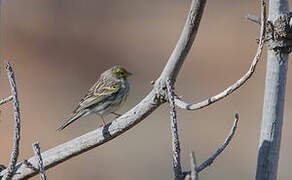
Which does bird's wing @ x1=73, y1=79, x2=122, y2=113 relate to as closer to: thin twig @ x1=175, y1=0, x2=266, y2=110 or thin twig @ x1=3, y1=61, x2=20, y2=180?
thin twig @ x1=3, y1=61, x2=20, y2=180

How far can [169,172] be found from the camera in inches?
464

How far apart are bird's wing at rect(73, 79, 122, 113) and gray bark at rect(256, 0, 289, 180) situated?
3.66 metres

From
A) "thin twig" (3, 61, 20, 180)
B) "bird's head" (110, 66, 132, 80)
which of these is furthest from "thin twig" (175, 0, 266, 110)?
"bird's head" (110, 66, 132, 80)

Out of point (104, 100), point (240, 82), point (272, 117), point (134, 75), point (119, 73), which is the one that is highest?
point (134, 75)

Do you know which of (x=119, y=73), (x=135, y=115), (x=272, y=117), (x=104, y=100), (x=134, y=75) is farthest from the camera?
(x=134, y=75)

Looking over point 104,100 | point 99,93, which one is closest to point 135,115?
point 104,100

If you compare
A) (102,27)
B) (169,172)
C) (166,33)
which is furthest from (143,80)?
(169,172)

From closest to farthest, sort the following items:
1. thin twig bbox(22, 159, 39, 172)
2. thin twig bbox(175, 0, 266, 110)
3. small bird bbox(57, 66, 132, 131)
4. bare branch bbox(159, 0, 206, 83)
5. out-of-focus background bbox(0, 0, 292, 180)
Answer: thin twig bbox(175, 0, 266, 110) → bare branch bbox(159, 0, 206, 83) → thin twig bbox(22, 159, 39, 172) → small bird bbox(57, 66, 132, 131) → out-of-focus background bbox(0, 0, 292, 180)

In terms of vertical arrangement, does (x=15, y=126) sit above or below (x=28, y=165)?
above

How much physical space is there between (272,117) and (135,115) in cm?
69

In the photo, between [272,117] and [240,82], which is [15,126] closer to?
[240,82]

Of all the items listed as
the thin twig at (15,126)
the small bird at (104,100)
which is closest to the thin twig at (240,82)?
the thin twig at (15,126)

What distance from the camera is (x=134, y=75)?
1606 centimetres

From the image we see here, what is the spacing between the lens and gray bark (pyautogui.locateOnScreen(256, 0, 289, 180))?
2.77m
